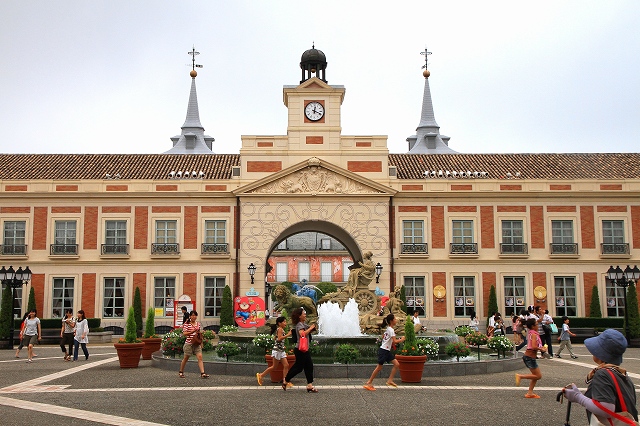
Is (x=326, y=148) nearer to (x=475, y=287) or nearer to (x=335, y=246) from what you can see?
(x=475, y=287)

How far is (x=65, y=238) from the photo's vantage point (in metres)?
36.8

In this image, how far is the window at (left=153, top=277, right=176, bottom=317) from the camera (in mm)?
36219

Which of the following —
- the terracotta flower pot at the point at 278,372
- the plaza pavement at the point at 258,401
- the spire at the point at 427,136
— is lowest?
the plaza pavement at the point at 258,401

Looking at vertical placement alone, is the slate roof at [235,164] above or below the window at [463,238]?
above

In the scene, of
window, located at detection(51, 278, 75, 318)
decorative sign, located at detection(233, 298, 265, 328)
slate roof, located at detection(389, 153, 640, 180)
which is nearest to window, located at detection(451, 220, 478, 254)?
slate roof, located at detection(389, 153, 640, 180)

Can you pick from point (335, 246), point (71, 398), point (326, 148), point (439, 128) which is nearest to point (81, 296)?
point (326, 148)

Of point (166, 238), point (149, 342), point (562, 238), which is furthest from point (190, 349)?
point (562, 238)

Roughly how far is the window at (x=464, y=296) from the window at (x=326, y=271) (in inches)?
1160

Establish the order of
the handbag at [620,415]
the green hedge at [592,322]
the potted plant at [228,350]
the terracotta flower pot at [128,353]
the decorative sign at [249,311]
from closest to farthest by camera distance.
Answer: the handbag at [620,415] → the potted plant at [228,350] → the terracotta flower pot at [128,353] → the green hedge at [592,322] → the decorative sign at [249,311]

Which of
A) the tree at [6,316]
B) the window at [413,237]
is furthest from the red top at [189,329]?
the window at [413,237]

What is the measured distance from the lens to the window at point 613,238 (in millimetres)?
36750

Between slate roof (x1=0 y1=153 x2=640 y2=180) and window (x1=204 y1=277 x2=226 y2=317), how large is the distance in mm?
5399

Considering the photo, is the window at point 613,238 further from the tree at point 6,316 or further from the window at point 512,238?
the tree at point 6,316

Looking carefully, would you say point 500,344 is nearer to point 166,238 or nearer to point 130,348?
point 130,348
